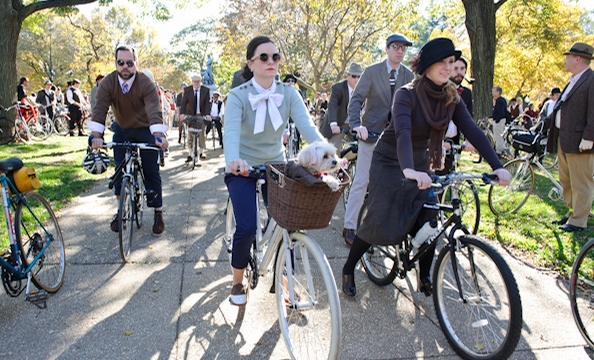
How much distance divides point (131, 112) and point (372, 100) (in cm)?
275

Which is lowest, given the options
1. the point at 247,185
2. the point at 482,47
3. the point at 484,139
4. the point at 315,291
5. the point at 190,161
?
the point at 190,161

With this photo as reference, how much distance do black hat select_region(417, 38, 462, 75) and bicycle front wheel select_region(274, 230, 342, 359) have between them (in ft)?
4.77

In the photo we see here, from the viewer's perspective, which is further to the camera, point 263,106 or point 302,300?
point 263,106

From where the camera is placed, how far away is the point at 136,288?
12.7 feet

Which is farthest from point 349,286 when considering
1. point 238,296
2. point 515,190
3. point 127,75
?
point 515,190

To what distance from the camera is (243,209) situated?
3080mm

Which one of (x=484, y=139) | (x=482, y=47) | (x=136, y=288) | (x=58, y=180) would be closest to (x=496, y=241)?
(x=484, y=139)

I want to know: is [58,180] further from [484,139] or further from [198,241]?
[484,139]

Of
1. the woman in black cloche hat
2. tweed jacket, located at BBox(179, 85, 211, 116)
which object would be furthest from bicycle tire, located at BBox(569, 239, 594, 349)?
tweed jacket, located at BBox(179, 85, 211, 116)

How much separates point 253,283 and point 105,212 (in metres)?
3.62

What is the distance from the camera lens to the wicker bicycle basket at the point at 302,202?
2.41 m

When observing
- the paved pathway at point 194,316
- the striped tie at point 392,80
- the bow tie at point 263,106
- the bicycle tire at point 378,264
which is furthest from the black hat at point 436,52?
the paved pathway at point 194,316

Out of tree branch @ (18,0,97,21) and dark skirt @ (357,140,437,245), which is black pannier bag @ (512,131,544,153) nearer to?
dark skirt @ (357,140,437,245)

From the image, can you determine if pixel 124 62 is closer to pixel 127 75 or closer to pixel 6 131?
pixel 127 75
